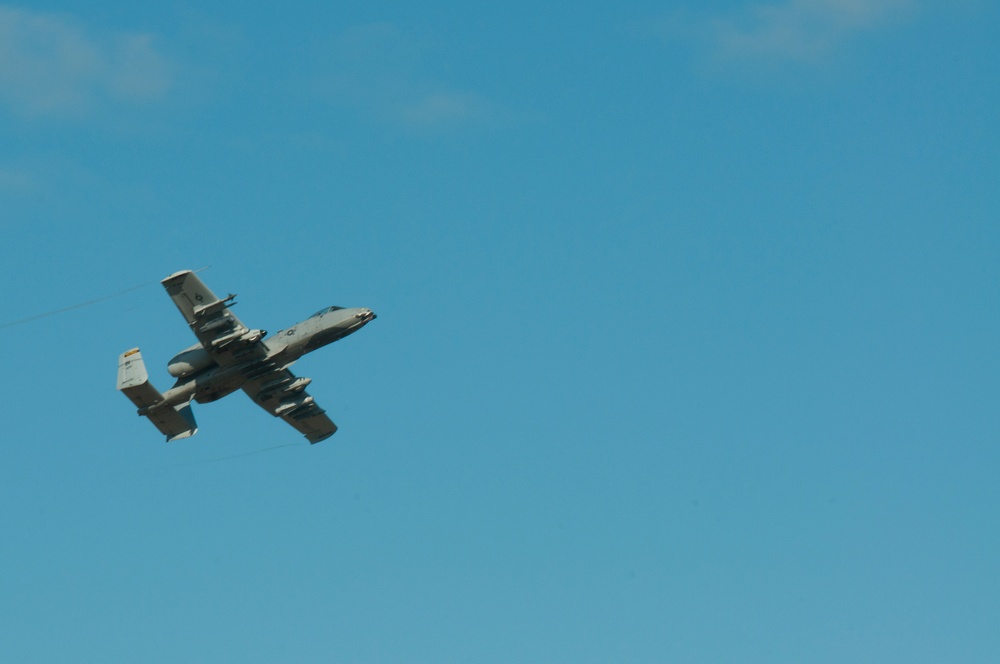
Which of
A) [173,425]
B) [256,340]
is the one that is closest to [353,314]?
[256,340]

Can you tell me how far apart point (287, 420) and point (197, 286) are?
37.9ft

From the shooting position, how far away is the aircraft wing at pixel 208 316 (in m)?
84.9

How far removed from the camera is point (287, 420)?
9362 cm

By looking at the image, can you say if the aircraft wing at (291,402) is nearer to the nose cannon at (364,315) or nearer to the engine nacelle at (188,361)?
the engine nacelle at (188,361)

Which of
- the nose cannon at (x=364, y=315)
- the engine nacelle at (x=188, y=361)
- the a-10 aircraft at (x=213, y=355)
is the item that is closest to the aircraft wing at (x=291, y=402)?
the a-10 aircraft at (x=213, y=355)

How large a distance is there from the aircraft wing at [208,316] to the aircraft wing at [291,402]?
4055 millimetres

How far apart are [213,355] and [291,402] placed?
661cm

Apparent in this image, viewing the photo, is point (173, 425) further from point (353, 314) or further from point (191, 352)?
point (353, 314)

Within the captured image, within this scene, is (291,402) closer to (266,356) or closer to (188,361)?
(266,356)

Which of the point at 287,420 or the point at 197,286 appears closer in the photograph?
the point at 197,286

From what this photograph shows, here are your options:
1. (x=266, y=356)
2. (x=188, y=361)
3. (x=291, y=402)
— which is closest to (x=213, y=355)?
(x=188, y=361)

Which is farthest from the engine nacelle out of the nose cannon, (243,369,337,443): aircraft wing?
the nose cannon

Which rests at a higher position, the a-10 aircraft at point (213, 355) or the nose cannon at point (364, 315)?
the nose cannon at point (364, 315)

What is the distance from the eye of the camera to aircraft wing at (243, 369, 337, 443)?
9062cm
